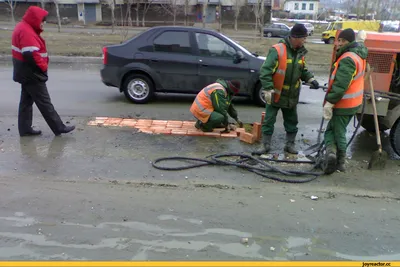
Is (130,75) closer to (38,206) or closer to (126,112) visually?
(126,112)

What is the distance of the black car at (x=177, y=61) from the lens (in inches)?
326

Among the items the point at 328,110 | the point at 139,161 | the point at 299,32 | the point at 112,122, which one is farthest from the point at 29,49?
the point at 328,110

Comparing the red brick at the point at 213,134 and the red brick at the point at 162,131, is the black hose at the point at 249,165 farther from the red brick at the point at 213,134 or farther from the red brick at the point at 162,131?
the red brick at the point at 162,131

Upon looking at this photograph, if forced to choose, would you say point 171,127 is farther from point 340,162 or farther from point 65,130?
point 340,162

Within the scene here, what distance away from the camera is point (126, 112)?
7.88 m

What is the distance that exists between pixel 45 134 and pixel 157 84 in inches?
111

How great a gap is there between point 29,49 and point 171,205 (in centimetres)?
319

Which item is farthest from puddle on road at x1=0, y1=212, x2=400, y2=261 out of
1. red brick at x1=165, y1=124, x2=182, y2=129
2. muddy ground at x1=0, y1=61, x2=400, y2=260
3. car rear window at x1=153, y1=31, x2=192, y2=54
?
car rear window at x1=153, y1=31, x2=192, y2=54

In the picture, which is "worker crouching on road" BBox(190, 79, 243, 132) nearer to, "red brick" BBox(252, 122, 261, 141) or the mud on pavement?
the mud on pavement

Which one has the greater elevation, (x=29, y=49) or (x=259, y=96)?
(x=29, y=49)

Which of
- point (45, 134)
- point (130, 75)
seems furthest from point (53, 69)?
point (45, 134)

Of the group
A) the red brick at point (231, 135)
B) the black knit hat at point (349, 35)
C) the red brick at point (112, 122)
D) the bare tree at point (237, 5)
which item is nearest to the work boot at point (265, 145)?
the red brick at point (231, 135)

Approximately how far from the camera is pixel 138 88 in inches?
332

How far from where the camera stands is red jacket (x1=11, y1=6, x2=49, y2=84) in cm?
553
